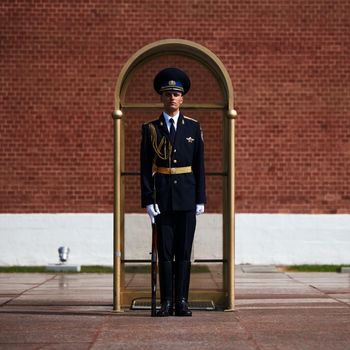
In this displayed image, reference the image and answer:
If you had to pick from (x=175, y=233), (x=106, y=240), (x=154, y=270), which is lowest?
(x=154, y=270)

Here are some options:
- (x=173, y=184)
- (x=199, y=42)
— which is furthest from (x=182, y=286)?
(x=199, y=42)

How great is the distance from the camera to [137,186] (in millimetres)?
9438

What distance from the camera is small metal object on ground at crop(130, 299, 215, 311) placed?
9.30 metres

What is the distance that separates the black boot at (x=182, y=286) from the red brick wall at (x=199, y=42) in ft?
24.2

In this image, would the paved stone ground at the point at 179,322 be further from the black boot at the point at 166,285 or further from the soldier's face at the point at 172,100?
the soldier's face at the point at 172,100

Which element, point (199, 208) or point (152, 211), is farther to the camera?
point (199, 208)

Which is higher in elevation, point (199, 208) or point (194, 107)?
point (194, 107)

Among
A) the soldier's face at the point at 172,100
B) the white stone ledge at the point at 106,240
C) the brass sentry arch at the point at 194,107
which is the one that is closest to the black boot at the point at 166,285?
the brass sentry arch at the point at 194,107

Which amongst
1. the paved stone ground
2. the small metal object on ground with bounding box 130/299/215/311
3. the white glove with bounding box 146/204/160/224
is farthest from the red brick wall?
the white glove with bounding box 146/204/160/224

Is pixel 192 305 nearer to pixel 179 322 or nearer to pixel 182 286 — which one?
pixel 182 286

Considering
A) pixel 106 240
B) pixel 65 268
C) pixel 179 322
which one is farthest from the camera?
pixel 106 240

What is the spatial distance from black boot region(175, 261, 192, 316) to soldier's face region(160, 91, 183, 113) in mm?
1258

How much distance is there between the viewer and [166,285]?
349 inches

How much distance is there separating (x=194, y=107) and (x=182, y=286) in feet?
5.23
